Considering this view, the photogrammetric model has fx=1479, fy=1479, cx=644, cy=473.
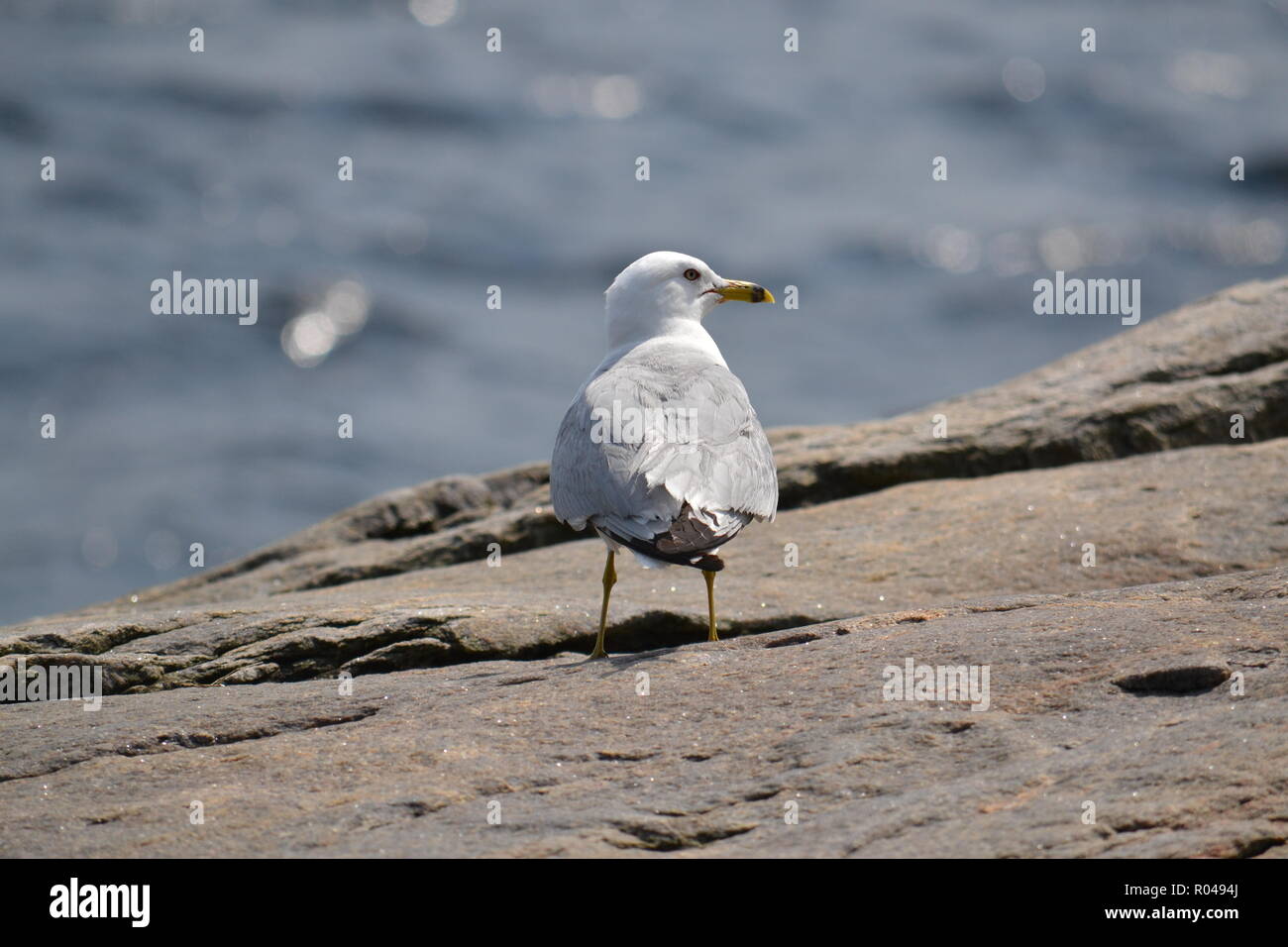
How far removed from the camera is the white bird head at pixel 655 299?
894 cm

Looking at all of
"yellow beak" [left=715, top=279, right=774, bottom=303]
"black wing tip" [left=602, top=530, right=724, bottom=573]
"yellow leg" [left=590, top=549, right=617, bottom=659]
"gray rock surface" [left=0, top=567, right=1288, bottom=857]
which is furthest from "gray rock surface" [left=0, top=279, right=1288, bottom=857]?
"yellow beak" [left=715, top=279, right=774, bottom=303]

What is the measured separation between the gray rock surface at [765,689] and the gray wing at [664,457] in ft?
2.11

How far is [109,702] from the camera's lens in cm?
680

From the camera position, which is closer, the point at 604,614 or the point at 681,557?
the point at 681,557

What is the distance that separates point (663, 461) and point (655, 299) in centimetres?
243

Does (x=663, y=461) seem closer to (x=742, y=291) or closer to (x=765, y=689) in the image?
(x=765, y=689)

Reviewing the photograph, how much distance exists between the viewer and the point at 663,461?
22.1 ft

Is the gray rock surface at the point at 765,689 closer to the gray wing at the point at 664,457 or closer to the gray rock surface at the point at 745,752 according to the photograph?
the gray rock surface at the point at 745,752

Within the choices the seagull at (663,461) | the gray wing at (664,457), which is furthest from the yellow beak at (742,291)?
the gray wing at (664,457)

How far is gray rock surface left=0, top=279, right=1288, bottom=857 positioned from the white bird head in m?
1.53

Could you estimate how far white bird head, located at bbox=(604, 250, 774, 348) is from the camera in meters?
8.94

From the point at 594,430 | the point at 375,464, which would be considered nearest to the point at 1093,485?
the point at 594,430

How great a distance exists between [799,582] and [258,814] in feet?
13.6

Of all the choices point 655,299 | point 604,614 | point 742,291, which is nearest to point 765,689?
point 604,614
